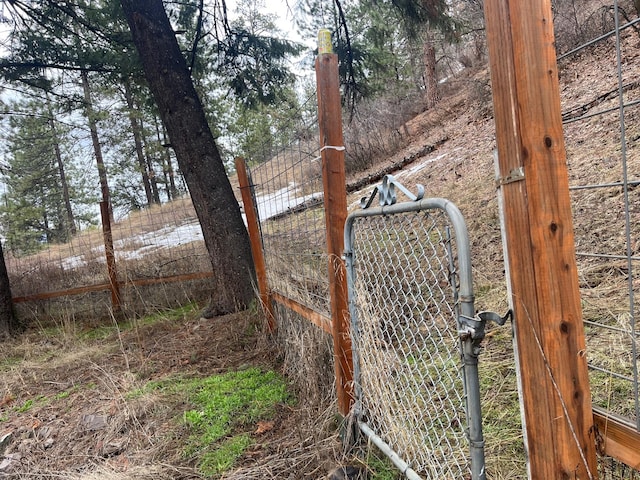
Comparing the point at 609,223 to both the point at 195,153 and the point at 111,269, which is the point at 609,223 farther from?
the point at 111,269

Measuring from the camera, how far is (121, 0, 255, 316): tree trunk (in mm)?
4789

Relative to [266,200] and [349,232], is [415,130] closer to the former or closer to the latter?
[266,200]

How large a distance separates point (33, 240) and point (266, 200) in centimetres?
1895

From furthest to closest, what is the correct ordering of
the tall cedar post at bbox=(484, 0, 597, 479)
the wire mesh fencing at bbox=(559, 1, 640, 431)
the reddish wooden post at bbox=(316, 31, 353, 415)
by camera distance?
1. the reddish wooden post at bbox=(316, 31, 353, 415)
2. the wire mesh fencing at bbox=(559, 1, 640, 431)
3. the tall cedar post at bbox=(484, 0, 597, 479)

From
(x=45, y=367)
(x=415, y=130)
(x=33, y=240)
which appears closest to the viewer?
(x=45, y=367)

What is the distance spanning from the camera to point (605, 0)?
31.7 feet

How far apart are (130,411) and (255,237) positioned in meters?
1.65

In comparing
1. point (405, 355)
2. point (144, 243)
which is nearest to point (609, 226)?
point (405, 355)

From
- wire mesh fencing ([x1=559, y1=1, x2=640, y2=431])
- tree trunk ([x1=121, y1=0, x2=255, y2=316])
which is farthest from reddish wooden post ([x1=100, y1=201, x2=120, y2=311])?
wire mesh fencing ([x1=559, y1=1, x2=640, y2=431])

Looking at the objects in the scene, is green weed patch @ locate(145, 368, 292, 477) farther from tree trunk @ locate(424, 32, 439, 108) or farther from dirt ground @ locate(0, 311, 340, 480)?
tree trunk @ locate(424, 32, 439, 108)

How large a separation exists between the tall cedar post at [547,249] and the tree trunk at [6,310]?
6.69 meters

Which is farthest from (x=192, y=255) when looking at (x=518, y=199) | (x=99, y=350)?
(x=518, y=199)

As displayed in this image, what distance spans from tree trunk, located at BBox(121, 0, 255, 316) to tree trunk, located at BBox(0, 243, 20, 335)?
9.99 feet

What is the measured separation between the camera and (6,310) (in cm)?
576
